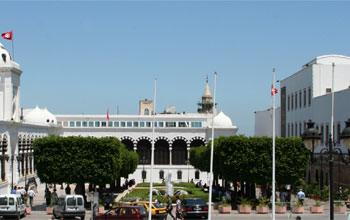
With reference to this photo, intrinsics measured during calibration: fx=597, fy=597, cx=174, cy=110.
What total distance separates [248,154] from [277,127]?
41.5 metres

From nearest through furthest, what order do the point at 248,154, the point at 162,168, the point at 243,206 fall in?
the point at 243,206 → the point at 248,154 → the point at 162,168

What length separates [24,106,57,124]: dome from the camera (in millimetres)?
85294

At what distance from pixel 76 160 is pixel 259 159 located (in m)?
13.7

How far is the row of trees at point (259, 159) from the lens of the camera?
44.1m

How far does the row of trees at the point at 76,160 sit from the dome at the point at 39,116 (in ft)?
130

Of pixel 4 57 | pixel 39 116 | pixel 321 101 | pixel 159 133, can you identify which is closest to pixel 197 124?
pixel 159 133

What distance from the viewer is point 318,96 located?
199ft

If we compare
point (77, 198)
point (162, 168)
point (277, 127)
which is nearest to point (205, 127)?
point (162, 168)

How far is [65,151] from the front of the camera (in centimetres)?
4544

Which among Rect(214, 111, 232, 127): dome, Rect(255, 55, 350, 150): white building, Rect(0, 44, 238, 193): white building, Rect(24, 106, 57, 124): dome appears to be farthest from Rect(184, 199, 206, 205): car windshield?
Rect(214, 111, 232, 127): dome

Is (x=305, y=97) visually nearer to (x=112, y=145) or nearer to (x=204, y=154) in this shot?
(x=204, y=154)

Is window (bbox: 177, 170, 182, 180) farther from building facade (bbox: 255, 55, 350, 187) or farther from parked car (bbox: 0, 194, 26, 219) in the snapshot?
parked car (bbox: 0, 194, 26, 219)

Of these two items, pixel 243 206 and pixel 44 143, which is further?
pixel 44 143

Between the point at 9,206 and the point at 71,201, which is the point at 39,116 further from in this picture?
the point at 71,201
